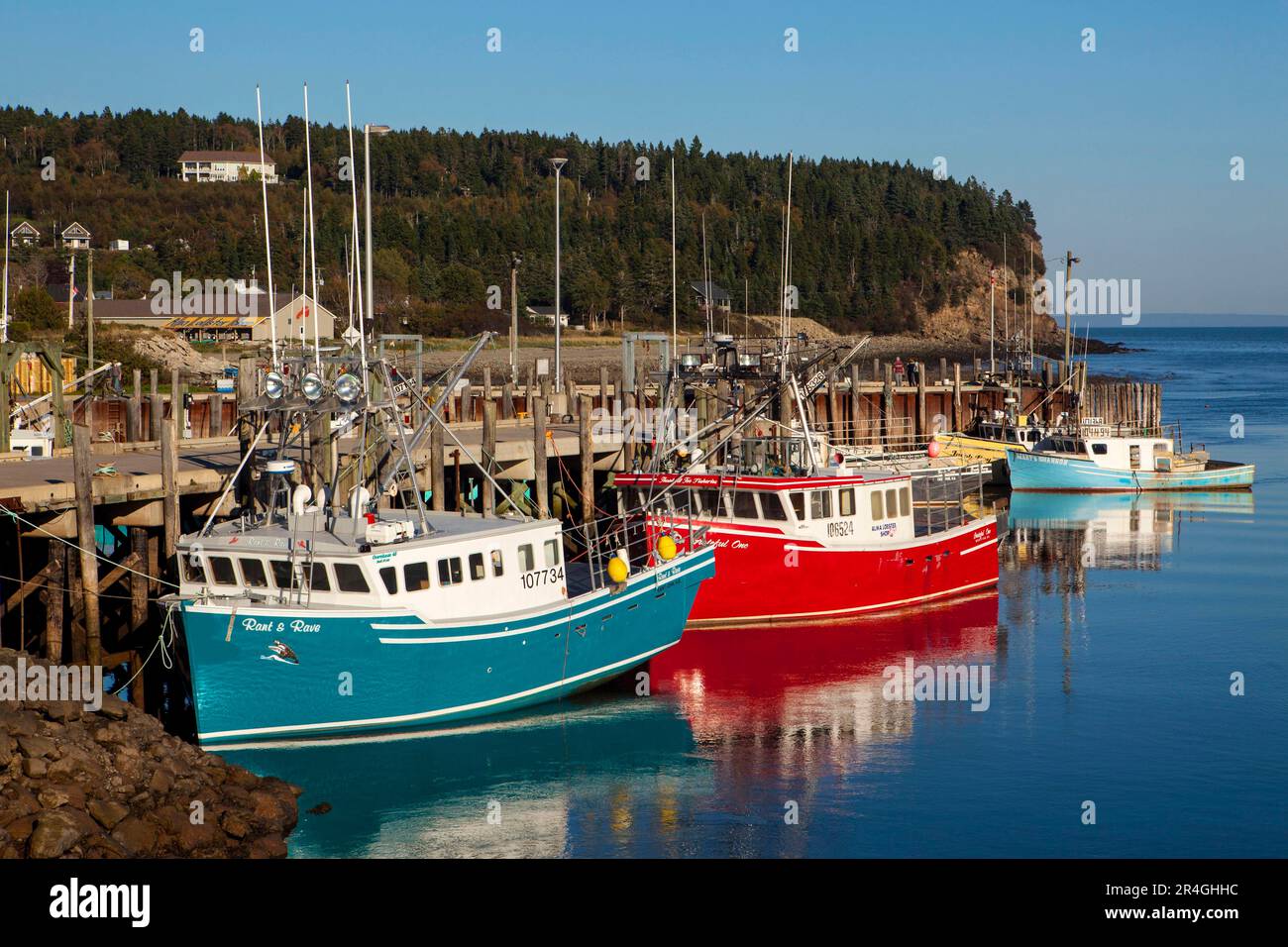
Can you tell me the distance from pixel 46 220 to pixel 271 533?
115873mm

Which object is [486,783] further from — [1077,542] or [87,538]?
[1077,542]

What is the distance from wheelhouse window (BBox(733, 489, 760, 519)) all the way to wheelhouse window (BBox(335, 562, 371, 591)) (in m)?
10.3

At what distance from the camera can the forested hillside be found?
112m

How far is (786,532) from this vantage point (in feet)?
96.8

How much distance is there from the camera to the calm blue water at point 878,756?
19062 mm

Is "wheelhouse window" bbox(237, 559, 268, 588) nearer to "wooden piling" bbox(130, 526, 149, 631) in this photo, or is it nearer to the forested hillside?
"wooden piling" bbox(130, 526, 149, 631)

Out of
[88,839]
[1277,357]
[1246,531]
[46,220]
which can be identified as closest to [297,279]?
[46,220]

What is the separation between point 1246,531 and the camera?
45.0 metres

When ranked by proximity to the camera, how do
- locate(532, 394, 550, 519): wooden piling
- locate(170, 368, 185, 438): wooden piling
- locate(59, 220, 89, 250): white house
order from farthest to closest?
locate(59, 220, 89, 250): white house < locate(170, 368, 185, 438): wooden piling < locate(532, 394, 550, 519): wooden piling

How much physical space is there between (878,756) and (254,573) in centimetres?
970

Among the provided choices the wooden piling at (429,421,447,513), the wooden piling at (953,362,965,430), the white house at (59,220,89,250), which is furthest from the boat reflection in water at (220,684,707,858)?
the white house at (59,220,89,250)

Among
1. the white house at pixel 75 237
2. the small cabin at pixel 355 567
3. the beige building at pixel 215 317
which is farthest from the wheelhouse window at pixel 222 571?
the white house at pixel 75 237

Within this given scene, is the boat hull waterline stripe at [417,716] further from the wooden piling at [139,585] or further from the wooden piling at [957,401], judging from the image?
the wooden piling at [957,401]
